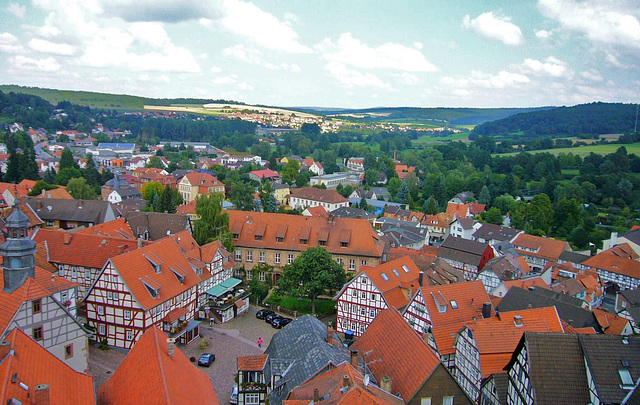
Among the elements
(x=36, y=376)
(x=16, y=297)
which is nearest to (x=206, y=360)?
(x=16, y=297)

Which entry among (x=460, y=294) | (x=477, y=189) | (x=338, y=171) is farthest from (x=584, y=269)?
(x=338, y=171)

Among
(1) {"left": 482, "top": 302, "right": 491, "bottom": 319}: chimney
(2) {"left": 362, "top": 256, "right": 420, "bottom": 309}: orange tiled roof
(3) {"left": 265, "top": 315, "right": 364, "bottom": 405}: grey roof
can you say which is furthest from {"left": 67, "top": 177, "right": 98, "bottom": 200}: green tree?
(1) {"left": 482, "top": 302, "right": 491, "bottom": 319}: chimney

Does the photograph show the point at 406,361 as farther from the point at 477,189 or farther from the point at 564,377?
the point at 477,189

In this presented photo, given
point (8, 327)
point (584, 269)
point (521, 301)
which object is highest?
point (8, 327)

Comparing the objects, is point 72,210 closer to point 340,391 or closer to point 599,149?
point 340,391

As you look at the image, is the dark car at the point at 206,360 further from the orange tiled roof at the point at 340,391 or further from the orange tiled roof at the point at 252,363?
the orange tiled roof at the point at 340,391

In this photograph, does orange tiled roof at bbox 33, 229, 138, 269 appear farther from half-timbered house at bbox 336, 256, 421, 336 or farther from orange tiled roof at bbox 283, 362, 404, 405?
orange tiled roof at bbox 283, 362, 404, 405
